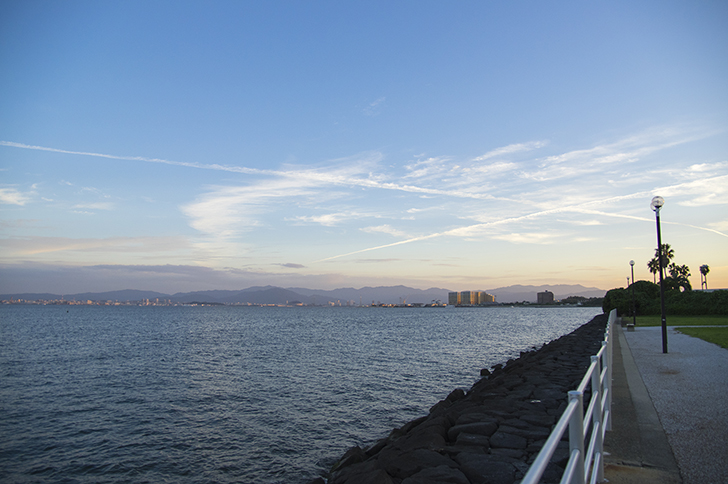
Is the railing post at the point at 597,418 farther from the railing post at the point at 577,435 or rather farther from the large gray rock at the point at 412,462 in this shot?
the large gray rock at the point at 412,462

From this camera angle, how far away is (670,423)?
22.3 feet

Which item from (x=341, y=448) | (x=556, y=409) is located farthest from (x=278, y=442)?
(x=556, y=409)

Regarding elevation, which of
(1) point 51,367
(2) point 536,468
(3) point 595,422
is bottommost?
(1) point 51,367

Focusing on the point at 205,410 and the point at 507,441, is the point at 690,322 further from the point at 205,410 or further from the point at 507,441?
the point at 205,410

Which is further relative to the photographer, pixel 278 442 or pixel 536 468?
pixel 278 442

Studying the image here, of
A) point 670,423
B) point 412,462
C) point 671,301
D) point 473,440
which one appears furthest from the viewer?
point 671,301

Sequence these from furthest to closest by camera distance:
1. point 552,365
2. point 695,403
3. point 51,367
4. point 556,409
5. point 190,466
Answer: point 51,367 < point 552,365 < point 190,466 < point 556,409 < point 695,403

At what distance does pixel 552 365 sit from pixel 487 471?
10775 millimetres

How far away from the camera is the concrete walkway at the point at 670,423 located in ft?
16.2

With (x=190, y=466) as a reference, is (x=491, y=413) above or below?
above

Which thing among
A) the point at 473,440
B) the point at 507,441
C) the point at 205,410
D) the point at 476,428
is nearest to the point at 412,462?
the point at 473,440

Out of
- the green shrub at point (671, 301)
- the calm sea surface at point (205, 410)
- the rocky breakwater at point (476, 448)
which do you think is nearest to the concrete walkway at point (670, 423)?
the rocky breakwater at point (476, 448)

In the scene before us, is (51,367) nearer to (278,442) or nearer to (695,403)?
(278,442)

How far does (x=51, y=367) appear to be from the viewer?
2458cm
